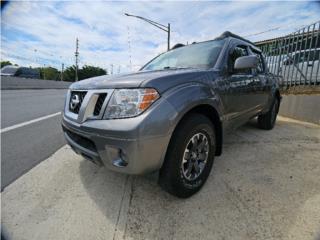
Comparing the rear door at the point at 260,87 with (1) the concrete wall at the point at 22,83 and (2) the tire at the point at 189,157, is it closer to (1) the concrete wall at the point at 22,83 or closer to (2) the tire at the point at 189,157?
(2) the tire at the point at 189,157

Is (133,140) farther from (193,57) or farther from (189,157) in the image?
(193,57)

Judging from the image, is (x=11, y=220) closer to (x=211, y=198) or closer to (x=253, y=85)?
(x=211, y=198)

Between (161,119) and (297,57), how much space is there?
7145 millimetres

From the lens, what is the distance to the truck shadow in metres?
1.86

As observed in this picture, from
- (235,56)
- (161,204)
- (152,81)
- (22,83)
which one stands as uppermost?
(235,56)

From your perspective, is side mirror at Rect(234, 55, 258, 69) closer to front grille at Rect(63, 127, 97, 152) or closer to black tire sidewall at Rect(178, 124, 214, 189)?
black tire sidewall at Rect(178, 124, 214, 189)

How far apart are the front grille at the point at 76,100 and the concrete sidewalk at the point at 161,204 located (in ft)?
2.71

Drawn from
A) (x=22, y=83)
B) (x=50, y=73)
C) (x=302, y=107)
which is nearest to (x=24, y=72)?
(x=22, y=83)

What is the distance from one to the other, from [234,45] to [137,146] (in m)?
2.34

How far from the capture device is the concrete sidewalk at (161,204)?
184cm

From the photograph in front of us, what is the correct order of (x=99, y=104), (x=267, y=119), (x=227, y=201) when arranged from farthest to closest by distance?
(x=267, y=119)
(x=227, y=201)
(x=99, y=104)

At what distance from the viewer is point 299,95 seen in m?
6.51

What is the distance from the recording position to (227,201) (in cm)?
224

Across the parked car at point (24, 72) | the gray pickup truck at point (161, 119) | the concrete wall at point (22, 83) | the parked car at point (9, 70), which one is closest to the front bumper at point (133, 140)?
the gray pickup truck at point (161, 119)
